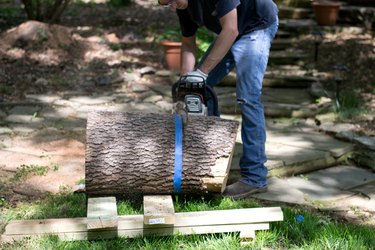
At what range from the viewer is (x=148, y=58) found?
805 centimetres

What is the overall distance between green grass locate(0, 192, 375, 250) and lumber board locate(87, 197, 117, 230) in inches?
4.8

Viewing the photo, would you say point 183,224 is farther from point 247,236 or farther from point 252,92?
point 252,92

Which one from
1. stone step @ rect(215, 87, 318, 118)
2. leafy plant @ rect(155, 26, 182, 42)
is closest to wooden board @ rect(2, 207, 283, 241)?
stone step @ rect(215, 87, 318, 118)

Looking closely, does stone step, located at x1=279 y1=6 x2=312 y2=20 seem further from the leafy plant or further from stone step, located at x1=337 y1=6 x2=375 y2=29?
the leafy plant

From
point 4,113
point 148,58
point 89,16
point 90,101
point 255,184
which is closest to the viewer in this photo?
point 255,184

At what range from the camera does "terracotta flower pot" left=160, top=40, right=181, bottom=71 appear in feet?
24.4

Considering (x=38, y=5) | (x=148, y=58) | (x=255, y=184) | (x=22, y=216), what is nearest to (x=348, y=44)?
(x=148, y=58)

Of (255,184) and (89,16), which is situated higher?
(255,184)

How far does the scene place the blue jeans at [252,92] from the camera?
398 cm

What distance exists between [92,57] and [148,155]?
4.52 metres

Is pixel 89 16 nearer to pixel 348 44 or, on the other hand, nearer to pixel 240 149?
pixel 348 44

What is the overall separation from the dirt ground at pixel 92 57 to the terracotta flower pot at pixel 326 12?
1.12ft

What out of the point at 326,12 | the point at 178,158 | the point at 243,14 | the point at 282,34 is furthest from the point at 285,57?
the point at 178,158

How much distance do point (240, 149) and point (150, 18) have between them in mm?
6037
